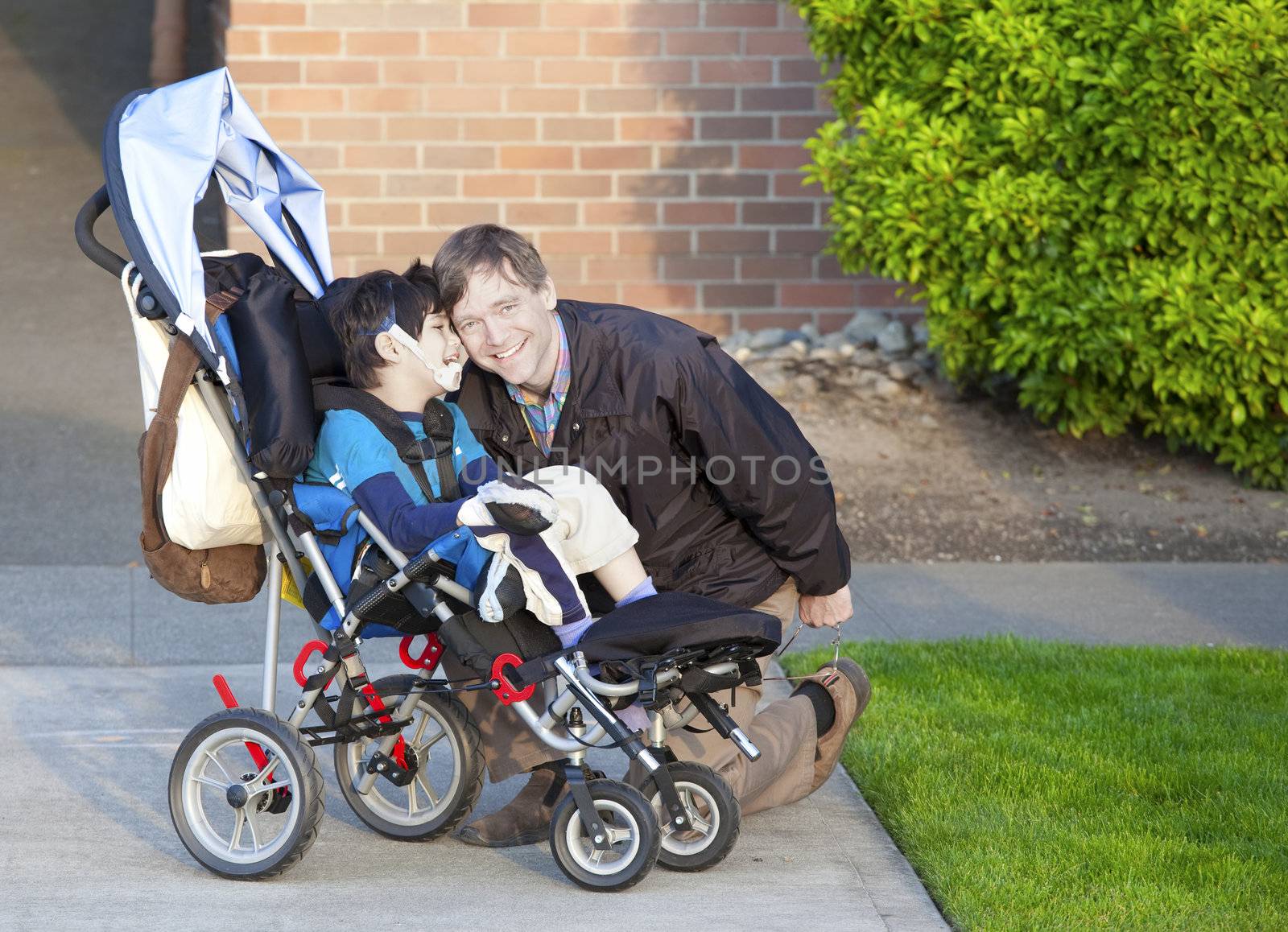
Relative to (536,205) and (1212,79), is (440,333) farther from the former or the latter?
(536,205)

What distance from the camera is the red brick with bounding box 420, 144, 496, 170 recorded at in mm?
9156

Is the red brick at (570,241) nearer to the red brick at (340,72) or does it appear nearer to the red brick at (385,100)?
the red brick at (385,100)

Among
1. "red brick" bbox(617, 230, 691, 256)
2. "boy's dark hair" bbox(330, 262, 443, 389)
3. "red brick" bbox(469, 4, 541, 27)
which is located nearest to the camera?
"boy's dark hair" bbox(330, 262, 443, 389)

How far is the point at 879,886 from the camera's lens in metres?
3.84

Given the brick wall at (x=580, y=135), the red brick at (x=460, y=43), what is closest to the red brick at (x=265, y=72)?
the brick wall at (x=580, y=135)

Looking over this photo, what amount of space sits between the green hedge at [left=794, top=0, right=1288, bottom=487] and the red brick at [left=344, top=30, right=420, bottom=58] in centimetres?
251

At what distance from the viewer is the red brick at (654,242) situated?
30.5 ft

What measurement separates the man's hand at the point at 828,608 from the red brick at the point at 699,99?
545cm

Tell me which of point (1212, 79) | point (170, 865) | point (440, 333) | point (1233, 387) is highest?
point (1212, 79)

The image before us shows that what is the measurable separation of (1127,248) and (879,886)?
13.5ft

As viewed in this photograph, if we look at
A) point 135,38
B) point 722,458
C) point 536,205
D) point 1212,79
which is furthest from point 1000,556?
point 135,38

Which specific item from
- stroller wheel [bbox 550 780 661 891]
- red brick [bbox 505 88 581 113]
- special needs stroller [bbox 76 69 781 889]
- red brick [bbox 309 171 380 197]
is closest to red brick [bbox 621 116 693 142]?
red brick [bbox 505 88 581 113]

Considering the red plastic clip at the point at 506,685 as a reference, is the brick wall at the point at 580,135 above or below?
above

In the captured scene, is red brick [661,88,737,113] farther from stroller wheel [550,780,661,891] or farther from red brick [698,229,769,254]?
stroller wheel [550,780,661,891]
